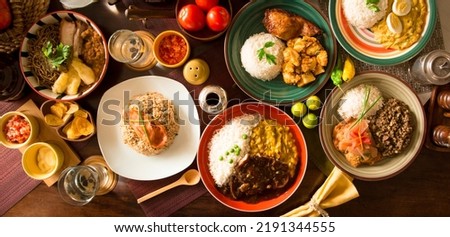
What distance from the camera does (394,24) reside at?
184 centimetres

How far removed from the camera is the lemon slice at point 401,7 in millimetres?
1821

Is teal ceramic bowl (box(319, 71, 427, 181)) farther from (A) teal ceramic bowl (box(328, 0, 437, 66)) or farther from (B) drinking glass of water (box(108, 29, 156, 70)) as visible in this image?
(B) drinking glass of water (box(108, 29, 156, 70))

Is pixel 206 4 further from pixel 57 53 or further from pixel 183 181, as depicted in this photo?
pixel 183 181

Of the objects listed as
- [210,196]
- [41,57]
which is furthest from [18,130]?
[210,196]

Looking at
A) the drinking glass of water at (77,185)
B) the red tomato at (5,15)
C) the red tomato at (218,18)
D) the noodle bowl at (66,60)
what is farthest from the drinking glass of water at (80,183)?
the red tomato at (218,18)

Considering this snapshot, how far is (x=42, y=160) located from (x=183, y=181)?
661 millimetres

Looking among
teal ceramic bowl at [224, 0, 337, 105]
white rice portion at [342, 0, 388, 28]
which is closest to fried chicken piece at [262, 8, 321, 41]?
teal ceramic bowl at [224, 0, 337, 105]

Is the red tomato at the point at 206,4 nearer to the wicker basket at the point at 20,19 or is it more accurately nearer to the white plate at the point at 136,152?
the white plate at the point at 136,152

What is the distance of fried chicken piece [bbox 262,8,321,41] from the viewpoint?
187 centimetres

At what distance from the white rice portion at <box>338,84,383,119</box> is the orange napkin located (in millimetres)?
264

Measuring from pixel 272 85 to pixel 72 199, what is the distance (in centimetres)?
105

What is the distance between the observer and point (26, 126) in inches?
74.5
